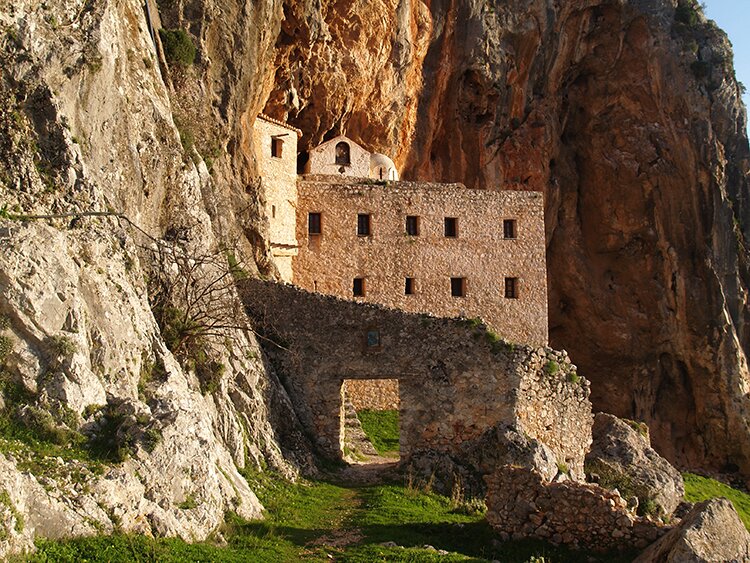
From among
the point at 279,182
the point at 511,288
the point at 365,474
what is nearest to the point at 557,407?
the point at 365,474

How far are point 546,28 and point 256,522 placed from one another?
116 ft

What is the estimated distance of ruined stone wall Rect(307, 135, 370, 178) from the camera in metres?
34.1

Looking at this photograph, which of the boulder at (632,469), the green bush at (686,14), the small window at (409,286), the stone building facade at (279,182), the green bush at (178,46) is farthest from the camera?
the green bush at (686,14)

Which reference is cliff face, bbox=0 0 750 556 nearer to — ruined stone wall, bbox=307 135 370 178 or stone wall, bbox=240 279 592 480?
ruined stone wall, bbox=307 135 370 178

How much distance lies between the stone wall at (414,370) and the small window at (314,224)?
8.80m

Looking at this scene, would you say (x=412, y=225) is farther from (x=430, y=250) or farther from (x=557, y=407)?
(x=557, y=407)

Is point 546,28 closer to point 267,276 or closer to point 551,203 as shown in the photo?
point 551,203

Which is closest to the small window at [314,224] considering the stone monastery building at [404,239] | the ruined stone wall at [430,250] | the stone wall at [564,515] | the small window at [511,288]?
the stone monastery building at [404,239]

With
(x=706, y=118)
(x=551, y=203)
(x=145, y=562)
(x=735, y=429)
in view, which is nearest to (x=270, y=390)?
(x=145, y=562)

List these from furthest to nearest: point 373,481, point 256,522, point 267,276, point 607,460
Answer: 1. point 267,276
2. point 607,460
3. point 373,481
4. point 256,522

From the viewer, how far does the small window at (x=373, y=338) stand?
73.0ft

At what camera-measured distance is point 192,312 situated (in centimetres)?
1783

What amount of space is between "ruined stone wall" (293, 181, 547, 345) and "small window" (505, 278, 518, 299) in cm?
19

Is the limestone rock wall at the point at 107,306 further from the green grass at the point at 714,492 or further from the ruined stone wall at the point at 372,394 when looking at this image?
the green grass at the point at 714,492
